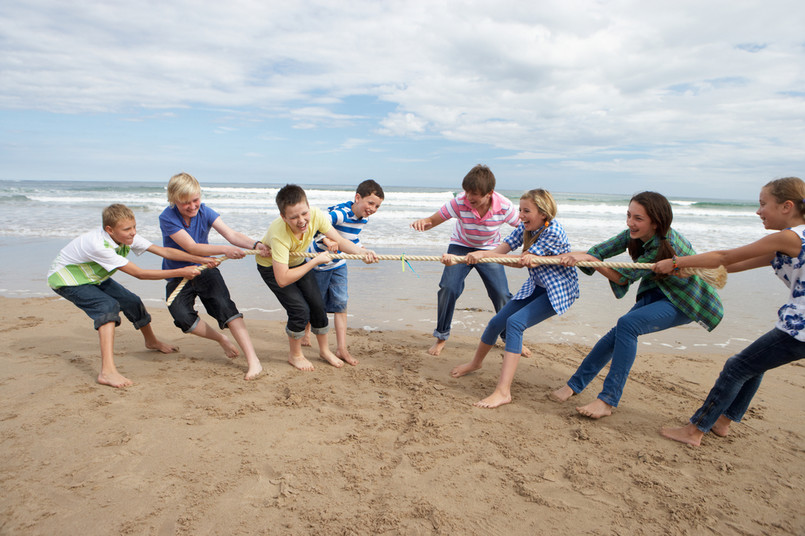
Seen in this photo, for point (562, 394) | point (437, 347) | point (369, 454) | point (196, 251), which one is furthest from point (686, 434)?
point (196, 251)

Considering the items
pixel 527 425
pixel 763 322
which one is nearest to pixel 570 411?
pixel 527 425

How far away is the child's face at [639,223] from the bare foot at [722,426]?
4.05 feet

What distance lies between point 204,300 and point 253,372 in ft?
2.41

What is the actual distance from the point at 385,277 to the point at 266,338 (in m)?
2.94

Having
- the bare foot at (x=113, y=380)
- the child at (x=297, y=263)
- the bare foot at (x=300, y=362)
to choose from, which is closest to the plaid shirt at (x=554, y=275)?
the child at (x=297, y=263)

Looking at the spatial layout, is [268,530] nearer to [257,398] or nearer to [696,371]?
[257,398]

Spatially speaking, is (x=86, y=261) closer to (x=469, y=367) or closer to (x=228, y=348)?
(x=228, y=348)

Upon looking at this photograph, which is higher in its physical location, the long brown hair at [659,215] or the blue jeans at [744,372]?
the long brown hair at [659,215]

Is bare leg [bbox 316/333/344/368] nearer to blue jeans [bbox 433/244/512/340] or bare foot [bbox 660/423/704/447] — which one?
blue jeans [bbox 433/244/512/340]

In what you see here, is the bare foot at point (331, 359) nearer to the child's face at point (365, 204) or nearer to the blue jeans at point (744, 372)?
the child's face at point (365, 204)

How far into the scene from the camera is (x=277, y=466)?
2512 millimetres

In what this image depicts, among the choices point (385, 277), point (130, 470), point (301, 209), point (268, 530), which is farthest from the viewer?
point (385, 277)

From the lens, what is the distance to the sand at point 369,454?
7.10ft

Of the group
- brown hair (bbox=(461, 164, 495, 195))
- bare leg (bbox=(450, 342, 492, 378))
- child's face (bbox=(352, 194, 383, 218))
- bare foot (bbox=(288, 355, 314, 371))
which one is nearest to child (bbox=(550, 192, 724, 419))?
bare leg (bbox=(450, 342, 492, 378))
